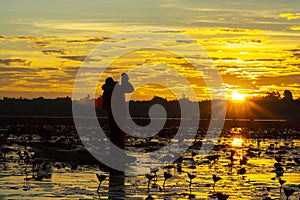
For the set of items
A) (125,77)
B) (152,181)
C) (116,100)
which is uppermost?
(125,77)

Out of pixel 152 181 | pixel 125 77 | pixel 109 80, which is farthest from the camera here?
pixel 125 77

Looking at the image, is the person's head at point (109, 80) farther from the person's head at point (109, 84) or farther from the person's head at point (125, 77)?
the person's head at point (125, 77)

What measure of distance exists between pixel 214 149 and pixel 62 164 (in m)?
10.3

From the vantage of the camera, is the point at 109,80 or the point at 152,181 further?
the point at 109,80

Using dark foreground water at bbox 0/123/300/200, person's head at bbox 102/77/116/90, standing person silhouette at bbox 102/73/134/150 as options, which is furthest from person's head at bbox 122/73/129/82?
dark foreground water at bbox 0/123/300/200

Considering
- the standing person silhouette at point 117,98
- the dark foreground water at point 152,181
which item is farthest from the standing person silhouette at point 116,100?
the dark foreground water at point 152,181

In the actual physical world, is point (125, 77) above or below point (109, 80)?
above

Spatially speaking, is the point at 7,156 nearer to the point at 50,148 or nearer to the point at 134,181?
the point at 50,148

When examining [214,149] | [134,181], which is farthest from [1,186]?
[214,149]

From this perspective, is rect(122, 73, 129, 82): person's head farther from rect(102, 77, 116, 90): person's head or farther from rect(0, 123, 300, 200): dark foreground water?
rect(0, 123, 300, 200): dark foreground water

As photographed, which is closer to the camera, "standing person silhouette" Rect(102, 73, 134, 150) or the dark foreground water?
the dark foreground water

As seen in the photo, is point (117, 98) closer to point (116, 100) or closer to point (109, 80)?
point (116, 100)

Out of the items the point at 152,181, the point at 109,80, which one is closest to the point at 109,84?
the point at 109,80

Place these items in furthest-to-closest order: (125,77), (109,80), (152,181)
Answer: (125,77)
(109,80)
(152,181)
